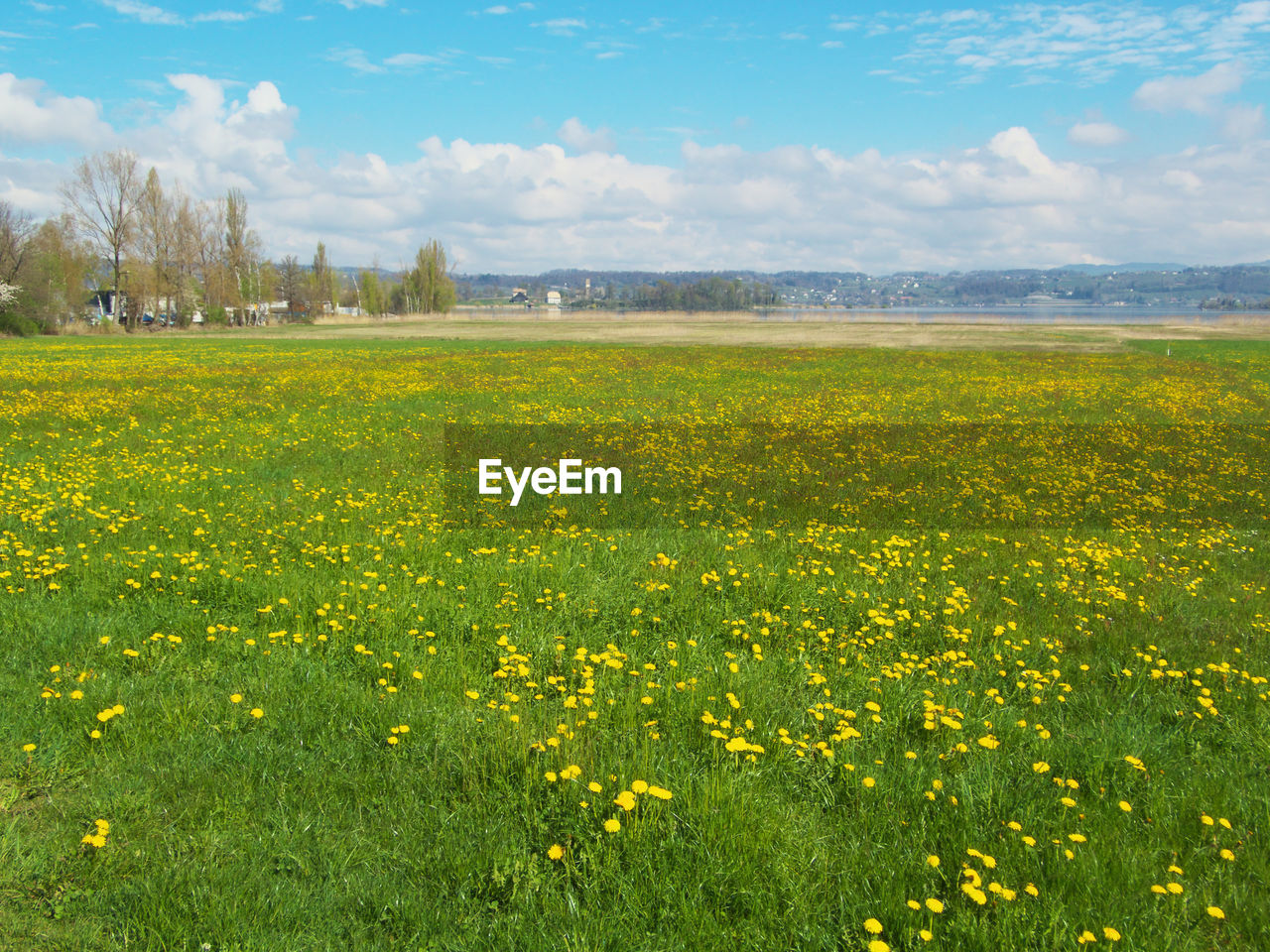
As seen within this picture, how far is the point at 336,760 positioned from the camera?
511 cm

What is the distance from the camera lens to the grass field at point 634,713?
3.91m

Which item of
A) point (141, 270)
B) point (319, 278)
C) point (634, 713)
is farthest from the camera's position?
point (319, 278)

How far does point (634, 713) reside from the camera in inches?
222

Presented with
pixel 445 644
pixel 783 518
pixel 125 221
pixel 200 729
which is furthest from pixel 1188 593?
pixel 125 221

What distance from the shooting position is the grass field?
391 centimetres

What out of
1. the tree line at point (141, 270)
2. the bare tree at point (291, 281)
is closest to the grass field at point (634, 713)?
the tree line at point (141, 270)

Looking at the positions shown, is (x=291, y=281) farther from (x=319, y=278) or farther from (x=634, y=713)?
(x=634, y=713)

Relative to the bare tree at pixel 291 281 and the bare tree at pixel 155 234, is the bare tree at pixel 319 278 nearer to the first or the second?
the bare tree at pixel 291 281

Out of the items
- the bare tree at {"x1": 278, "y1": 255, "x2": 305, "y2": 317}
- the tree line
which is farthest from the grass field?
the bare tree at {"x1": 278, "y1": 255, "x2": 305, "y2": 317}

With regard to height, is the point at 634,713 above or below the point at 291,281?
below

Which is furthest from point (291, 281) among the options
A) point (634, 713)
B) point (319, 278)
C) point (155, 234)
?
point (634, 713)

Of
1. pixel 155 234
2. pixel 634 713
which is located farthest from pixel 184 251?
pixel 634 713

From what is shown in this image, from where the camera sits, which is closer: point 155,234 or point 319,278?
point 155,234

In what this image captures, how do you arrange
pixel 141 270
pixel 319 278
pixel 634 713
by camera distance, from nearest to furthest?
pixel 634 713
pixel 141 270
pixel 319 278
